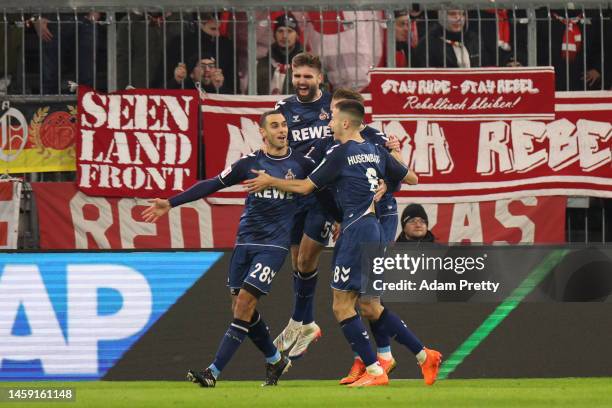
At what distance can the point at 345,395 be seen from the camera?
11.6 m

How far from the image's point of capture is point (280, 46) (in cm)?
1703

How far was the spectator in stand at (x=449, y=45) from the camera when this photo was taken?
1703cm

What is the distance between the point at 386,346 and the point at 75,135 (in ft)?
17.5

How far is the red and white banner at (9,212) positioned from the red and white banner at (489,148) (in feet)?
6.87

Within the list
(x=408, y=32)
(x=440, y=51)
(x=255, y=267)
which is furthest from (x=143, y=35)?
(x=255, y=267)

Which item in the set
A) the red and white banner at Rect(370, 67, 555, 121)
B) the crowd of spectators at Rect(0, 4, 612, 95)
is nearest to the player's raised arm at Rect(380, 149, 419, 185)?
the crowd of spectators at Rect(0, 4, 612, 95)

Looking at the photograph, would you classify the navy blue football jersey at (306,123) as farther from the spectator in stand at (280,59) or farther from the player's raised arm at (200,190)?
the spectator in stand at (280,59)

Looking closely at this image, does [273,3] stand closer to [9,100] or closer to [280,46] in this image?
[280,46]

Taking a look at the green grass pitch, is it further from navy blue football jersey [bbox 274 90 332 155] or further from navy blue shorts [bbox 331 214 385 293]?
navy blue football jersey [bbox 274 90 332 155]

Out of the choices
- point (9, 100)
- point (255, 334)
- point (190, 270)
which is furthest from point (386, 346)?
point (9, 100)

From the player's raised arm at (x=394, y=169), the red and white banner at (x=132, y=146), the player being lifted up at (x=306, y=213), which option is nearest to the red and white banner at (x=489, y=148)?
the red and white banner at (x=132, y=146)

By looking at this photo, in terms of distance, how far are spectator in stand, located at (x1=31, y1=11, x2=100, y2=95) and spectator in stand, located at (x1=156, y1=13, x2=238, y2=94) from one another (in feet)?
2.89

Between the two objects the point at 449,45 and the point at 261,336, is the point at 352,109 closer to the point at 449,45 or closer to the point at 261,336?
the point at 261,336

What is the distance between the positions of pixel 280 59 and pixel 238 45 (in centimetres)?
49
